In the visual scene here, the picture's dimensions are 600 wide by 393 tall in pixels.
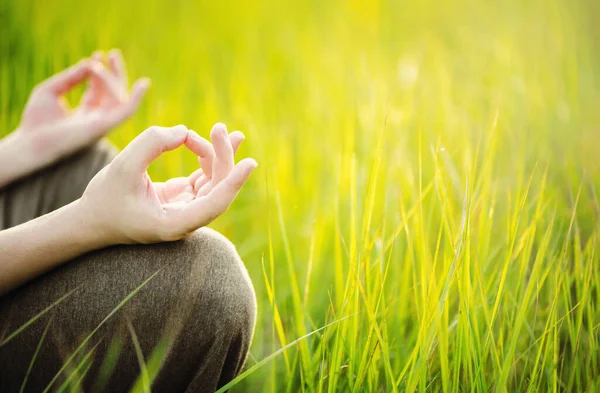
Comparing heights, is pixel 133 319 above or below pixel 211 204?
below

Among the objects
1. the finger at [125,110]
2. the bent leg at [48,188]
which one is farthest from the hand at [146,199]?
the finger at [125,110]

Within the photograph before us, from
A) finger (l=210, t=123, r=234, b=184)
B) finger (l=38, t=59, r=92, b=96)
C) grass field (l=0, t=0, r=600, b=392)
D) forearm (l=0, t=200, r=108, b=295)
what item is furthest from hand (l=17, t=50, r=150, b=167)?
finger (l=210, t=123, r=234, b=184)

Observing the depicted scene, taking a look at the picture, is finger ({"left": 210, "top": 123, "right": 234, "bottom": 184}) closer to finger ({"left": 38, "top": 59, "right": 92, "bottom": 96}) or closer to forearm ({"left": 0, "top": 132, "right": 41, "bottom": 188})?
forearm ({"left": 0, "top": 132, "right": 41, "bottom": 188})

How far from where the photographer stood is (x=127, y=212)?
59cm

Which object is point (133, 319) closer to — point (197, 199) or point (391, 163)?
point (197, 199)

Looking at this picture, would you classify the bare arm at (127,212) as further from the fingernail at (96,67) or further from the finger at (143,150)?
the fingernail at (96,67)

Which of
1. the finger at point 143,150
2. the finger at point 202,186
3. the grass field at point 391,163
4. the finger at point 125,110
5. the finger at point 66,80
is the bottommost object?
the grass field at point 391,163

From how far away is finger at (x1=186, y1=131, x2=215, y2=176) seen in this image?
0.65m

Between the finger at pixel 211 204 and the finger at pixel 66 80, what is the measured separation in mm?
801

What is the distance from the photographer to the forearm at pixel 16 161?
1017 mm

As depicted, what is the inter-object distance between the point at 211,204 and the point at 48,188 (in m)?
0.62

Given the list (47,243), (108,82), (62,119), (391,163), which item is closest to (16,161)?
(62,119)

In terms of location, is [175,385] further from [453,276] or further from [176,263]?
[453,276]

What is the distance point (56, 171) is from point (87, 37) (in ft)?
3.80
